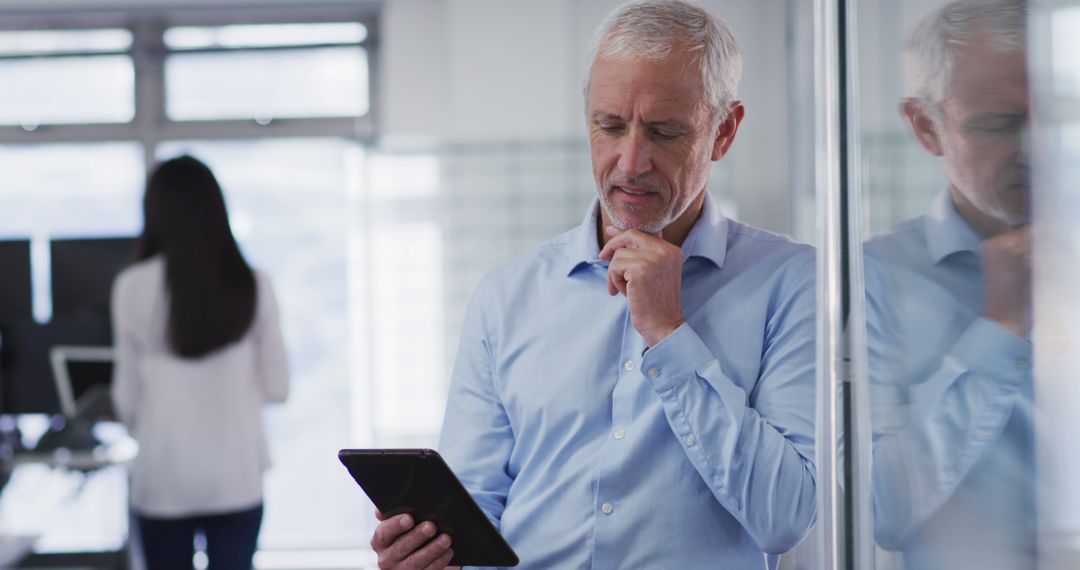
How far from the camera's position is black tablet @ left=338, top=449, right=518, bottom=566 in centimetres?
107

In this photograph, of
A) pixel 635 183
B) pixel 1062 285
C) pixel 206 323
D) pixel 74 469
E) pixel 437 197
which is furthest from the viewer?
pixel 437 197

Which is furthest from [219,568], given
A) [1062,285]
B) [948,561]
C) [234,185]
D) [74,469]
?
[234,185]

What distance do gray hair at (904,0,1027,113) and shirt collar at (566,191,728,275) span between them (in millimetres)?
594

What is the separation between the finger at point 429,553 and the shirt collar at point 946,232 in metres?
0.69

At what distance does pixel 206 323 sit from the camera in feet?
8.13

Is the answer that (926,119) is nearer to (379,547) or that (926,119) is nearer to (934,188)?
(934,188)

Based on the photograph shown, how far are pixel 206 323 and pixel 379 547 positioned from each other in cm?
145

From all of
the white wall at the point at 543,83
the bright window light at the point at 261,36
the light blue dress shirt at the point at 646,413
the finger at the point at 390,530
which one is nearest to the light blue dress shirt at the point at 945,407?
the light blue dress shirt at the point at 646,413

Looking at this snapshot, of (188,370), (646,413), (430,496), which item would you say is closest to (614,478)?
(646,413)

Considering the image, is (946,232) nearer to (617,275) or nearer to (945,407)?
(945,407)

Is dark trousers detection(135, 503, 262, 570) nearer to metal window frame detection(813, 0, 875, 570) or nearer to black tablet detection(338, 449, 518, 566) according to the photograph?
black tablet detection(338, 449, 518, 566)

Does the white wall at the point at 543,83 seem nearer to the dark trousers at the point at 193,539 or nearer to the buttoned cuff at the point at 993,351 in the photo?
the dark trousers at the point at 193,539

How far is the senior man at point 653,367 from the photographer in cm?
108

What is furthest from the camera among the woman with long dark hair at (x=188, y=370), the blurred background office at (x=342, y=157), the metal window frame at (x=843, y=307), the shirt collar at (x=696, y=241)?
the blurred background office at (x=342, y=157)
